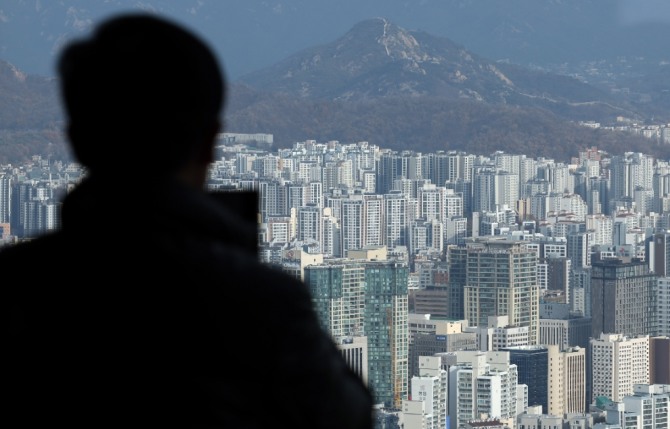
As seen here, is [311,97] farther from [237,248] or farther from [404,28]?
[237,248]

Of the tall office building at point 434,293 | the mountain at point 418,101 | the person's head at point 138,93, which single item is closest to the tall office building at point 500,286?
the tall office building at point 434,293

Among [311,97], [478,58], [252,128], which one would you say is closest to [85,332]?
[252,128]

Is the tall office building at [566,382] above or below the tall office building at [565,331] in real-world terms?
below

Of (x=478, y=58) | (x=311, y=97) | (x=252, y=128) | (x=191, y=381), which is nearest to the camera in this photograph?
(x=191, y=381)

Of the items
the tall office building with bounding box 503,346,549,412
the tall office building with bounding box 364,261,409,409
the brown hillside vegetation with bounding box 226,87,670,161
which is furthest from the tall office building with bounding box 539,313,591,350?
the brown hillside vegetation with bounding box 226,87,670,161

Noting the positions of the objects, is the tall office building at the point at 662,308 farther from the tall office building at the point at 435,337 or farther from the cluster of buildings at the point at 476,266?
the tall office building at the point at 435,337

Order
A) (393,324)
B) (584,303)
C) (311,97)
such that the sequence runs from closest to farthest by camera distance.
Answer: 1. (393,324)
2. (584,303)
3. (311,97)
